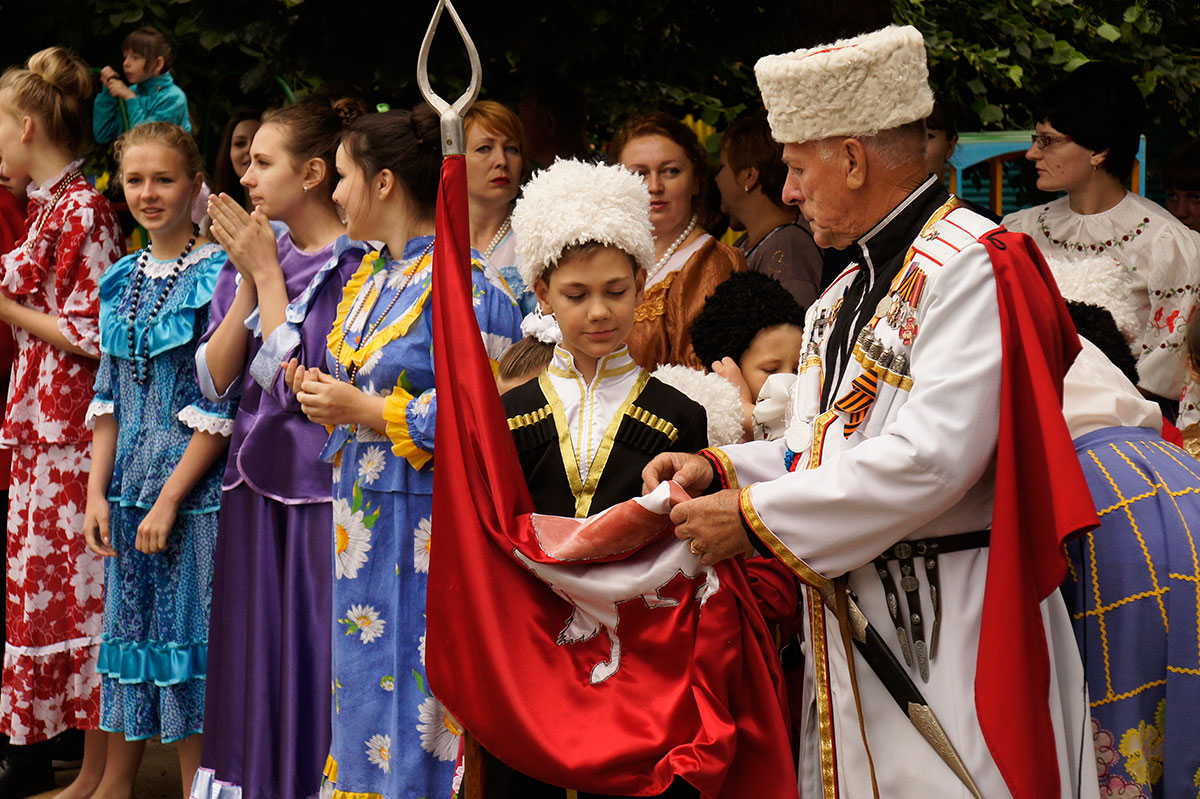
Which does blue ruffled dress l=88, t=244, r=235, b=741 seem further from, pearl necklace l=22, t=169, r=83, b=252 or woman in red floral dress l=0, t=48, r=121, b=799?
pearl necklace l=22, t=169, r=83, b=252

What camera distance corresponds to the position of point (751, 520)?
2291 millimetres

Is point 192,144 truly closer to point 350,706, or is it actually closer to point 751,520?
point 350,706

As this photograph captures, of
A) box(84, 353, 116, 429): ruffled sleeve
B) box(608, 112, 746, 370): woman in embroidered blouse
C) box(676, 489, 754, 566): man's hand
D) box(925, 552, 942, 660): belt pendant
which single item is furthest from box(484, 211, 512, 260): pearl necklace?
box(925, 552, 942, 660): belt pendant

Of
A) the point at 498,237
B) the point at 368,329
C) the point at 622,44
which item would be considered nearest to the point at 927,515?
the point at 368,329

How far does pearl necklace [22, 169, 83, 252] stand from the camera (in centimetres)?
467

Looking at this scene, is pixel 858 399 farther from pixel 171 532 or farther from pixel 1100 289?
pixel 171 532

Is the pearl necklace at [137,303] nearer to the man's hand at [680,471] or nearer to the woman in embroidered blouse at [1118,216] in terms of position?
the man's hand at [680,471]

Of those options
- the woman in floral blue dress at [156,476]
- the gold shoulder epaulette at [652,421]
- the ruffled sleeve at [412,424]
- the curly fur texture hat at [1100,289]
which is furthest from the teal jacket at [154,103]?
the curly fur texture hat at [1100,289]

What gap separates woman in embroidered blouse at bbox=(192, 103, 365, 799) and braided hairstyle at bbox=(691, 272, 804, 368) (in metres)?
1.12

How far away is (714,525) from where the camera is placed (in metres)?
2.35

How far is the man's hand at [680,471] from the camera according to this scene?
253cm

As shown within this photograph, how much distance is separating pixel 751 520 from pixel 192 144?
2.93 m

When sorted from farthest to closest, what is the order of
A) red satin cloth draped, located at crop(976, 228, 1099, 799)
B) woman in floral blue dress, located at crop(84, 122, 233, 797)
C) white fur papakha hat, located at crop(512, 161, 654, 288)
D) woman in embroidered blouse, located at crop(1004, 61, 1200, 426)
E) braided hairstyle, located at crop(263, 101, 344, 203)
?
1. woman in embroidered blouse, located at crop(1004, 61, 1200, 426)
2. woman in floral blue dress, located at crop(84, 122, 233, 797)
3. braided hairstyle, located at crop(263, 101, 344, 203)
4. white fur papakha hat, located at crop(512, 161, 654, 288)
5. red satin cloth draped, located at crop(976, 228, 1099, 799)

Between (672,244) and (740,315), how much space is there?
789 millimetres
